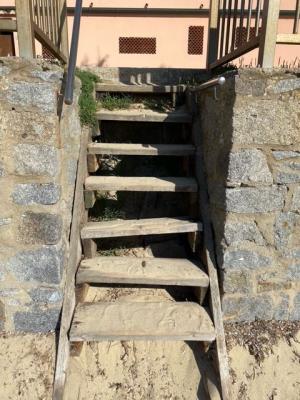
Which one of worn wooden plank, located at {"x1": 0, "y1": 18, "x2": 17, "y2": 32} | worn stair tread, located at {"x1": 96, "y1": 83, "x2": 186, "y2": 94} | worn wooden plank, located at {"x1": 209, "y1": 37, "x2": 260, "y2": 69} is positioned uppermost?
worn wooden plank, located at {"x1": 0, "y1": 18, "x2": 17, "y2": 32}

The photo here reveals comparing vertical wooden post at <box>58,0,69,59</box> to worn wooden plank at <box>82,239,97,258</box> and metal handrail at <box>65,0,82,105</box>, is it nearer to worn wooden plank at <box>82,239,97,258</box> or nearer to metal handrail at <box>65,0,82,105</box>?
metal handrail at <box>65,0,82,105</box>

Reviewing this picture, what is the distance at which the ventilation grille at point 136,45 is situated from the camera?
5914 millimetres

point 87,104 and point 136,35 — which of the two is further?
point 136,35

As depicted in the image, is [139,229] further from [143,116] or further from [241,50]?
[241,50]

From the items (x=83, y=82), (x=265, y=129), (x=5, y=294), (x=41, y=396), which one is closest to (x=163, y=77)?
(x=83, y=82)

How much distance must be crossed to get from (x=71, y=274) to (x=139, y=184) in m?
0.80

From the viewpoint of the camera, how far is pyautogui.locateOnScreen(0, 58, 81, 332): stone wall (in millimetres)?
2018

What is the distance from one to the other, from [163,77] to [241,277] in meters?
2.37

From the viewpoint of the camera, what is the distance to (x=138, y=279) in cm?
235

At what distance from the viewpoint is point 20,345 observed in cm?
229

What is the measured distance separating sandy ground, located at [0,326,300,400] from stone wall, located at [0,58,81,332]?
0.68ft

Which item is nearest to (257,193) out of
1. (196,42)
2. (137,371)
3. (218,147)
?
(218,147)

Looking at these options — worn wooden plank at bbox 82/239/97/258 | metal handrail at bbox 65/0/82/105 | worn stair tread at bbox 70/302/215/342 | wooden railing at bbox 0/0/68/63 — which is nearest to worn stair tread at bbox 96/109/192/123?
wooden railing at bbox 0/0/68/63

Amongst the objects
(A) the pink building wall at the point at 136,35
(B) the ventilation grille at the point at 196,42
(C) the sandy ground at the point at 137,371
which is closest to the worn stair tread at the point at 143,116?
(C) the sandy ground at the point at 137,371
